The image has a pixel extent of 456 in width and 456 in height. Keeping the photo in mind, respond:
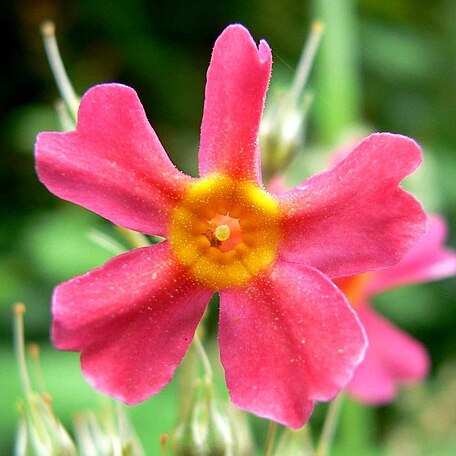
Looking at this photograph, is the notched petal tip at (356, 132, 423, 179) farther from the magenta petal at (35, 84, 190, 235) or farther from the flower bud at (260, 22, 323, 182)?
the flower bud at (260, 22, 323, 182)

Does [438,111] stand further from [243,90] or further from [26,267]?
[243,90]

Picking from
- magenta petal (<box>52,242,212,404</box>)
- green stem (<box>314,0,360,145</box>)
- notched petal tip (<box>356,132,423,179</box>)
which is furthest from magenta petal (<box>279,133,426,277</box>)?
green stem (<box>314,0,360,145</box>)

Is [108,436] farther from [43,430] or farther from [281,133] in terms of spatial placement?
[281,133]

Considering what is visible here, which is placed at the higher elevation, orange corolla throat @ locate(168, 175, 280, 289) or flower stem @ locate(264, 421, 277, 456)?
orange corolla throat @ locate(168, 175, 280, 289)

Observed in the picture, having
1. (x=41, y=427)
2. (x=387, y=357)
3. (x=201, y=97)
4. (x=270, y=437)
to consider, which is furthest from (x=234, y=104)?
(x=201, y=97)

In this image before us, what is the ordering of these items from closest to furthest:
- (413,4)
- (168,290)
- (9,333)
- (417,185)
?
1. (168,290)
2. (417,185)
3. (9,333)
4. (413,4)

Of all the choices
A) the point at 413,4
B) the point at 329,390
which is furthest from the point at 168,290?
the point at 413,4
